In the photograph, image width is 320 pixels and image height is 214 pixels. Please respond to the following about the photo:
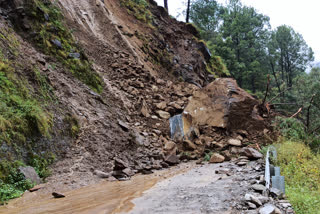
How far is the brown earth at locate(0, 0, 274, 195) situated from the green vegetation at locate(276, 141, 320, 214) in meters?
2.06

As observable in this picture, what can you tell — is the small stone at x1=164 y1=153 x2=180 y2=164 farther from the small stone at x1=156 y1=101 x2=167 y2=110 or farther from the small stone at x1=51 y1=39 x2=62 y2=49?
the small stone at x1=51 y1=39 x2=62 y2=49

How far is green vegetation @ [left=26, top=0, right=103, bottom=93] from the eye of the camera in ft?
27.9

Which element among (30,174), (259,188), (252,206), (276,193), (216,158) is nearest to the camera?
(252,206)

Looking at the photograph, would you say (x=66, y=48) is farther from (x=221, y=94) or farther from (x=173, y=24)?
(x=173, y=24)

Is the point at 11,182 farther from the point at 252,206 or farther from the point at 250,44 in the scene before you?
the point at 250,44

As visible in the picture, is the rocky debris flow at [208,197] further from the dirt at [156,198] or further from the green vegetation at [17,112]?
the green vegetation at [17,112]

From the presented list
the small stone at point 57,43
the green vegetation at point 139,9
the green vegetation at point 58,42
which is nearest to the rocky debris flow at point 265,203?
the green vegetation at point 58,42

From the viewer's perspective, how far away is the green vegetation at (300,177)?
349 cm

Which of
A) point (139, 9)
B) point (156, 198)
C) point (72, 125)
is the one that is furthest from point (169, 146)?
point (139, 9)

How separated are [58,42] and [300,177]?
859 cm

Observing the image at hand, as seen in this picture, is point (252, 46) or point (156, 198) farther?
point (252, 46)

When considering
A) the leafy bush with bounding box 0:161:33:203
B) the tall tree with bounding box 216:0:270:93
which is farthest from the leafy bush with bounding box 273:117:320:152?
the tall tree with bounding box 216:0:270:93

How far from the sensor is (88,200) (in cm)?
420

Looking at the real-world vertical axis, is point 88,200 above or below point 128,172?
above
